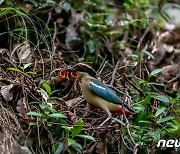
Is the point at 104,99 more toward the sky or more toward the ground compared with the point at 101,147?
more toward the sky

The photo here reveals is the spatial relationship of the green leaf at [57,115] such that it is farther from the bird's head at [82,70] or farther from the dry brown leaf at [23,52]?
Answer: the dry brown leaf at [23,52]

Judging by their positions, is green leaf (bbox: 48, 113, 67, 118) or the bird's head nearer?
green leaf (bbox: 48, 113, 67, 118)

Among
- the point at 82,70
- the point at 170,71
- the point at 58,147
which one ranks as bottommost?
the point at 170,71

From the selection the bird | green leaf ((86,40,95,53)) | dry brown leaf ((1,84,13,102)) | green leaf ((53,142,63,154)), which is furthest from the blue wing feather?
green leaf ((86,40,95,53))

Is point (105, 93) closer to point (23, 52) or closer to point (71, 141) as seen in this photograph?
point (71, 141)

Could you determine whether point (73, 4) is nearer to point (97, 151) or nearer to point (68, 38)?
point (68, 38)

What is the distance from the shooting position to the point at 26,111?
9.13 ft

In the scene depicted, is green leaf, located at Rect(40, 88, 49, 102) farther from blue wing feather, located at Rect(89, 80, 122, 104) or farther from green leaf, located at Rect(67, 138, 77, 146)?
green leaf, located at Rect(67, 138, 77, 146)

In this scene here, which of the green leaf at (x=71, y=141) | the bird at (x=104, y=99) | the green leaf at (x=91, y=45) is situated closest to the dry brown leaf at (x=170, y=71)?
the green leaf at (x=91, y=45)

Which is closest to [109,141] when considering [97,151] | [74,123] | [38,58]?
[97,151]

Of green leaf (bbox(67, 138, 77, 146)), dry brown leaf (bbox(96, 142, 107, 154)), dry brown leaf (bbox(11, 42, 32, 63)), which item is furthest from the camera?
dry brown leaf (bbox(11, 42, 32, 63))

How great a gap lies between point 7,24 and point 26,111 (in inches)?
39.6

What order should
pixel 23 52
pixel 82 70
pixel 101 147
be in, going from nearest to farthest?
pixel 101 147 → pixel 82 70 → pixel 23 52

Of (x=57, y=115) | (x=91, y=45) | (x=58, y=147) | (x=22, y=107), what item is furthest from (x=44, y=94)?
(x=91, y=45)
